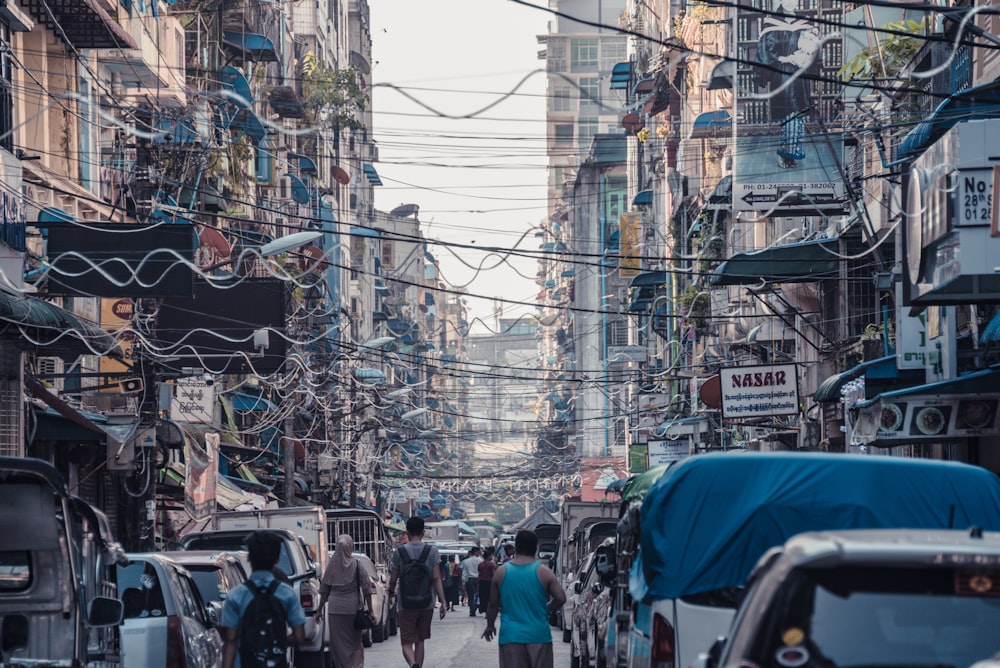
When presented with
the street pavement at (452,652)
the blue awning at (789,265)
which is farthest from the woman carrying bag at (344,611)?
the blue awning at (789,265)

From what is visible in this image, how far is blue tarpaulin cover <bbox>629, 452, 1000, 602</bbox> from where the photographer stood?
945 cm

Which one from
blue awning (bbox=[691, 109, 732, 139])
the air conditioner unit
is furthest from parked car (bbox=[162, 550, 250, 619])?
blue awning (bbox=[691, 109, 732, 139])

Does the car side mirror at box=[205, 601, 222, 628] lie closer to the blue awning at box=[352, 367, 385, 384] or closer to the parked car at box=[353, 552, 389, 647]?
the parked car at box=[353, 552, 389, 647]

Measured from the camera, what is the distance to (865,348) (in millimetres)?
29266

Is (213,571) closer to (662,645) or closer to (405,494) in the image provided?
(662,645)

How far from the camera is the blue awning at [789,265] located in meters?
28.7

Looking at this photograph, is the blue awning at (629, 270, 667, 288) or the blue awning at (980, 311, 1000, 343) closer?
the blue awning at (980, 311, 1000, 343)

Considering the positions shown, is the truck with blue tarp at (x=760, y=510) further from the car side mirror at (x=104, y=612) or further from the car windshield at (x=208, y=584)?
the car windshield at (x=208, y=584)

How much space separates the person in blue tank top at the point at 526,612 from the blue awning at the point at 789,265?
15.5 m

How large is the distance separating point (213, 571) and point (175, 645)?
3.97 meters

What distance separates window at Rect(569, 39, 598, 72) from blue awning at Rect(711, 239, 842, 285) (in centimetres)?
12793

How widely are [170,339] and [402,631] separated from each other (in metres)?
17.5

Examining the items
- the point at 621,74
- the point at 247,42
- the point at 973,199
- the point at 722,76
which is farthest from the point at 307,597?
the point at 621,74

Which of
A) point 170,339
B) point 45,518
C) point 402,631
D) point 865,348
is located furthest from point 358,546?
point 45,518
